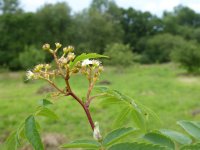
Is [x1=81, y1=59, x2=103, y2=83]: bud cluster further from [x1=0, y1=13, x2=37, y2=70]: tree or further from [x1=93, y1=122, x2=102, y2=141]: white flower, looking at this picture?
[x1=0, y1=13, x2=37, y2=70]: tree

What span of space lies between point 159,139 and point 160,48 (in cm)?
3370

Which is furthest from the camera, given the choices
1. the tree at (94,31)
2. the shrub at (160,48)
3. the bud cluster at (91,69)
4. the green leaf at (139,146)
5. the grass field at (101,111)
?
the shrub at (160,48)

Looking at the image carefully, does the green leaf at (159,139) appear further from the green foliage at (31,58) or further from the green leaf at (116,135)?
the green foliage at (31,58)

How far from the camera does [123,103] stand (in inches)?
39.2

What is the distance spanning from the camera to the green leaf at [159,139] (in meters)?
0.80

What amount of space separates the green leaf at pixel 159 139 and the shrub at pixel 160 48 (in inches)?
1256

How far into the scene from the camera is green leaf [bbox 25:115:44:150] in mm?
750

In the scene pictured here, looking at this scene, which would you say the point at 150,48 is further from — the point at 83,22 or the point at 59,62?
the point at 59,62

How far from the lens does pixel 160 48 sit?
3400cm

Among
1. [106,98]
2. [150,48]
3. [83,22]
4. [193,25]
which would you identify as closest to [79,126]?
[106,98]

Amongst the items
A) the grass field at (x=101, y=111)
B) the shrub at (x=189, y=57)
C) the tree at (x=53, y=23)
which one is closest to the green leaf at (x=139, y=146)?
the grass field at (x=101, y=111)

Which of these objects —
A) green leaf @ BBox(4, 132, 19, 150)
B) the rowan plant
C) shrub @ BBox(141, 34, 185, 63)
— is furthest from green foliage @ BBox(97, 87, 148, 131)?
shrub @ BBox(141, 34, 185, 63)

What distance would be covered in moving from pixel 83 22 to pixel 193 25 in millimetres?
21246

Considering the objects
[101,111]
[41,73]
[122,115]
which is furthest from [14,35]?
[41,73]
